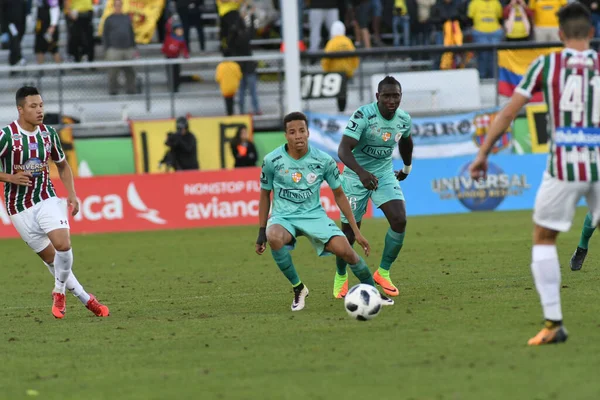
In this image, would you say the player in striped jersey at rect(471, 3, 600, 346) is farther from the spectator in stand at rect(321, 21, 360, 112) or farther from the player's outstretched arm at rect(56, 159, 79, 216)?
the spectator in stand at rect(321, 21, 360, 112)

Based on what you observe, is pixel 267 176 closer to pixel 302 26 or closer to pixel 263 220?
pixel 263 220

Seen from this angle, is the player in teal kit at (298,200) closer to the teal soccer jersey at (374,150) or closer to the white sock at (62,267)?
the teal soccer jersey at (374,150)

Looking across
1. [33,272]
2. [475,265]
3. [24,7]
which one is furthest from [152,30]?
[475,265]

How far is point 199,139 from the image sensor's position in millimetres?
24000

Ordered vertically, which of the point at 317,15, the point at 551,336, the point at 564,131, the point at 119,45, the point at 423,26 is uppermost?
the point at 317,15

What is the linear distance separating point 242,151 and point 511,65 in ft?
21.2

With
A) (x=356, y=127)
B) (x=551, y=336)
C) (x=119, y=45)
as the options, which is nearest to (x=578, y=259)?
(x=356, y=127)

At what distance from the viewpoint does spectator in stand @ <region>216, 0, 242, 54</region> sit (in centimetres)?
2425

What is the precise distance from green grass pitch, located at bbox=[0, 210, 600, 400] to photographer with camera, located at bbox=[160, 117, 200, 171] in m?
7.35

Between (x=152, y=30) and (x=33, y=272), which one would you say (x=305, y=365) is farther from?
(x=152, y=30)

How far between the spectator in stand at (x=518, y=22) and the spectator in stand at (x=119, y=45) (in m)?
8.62

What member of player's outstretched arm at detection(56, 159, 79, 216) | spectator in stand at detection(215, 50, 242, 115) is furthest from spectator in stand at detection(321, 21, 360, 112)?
player's outstretched arm at detection(56, 159, 79, 216)

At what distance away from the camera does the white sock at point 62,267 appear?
33.9ft

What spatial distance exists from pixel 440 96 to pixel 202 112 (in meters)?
5.38
